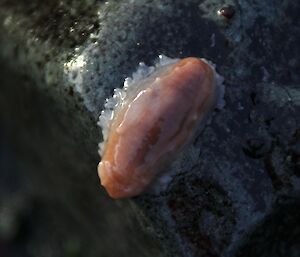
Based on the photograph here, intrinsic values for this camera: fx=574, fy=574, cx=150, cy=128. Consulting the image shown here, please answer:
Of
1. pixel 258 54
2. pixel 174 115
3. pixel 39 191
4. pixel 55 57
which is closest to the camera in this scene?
pixel 174 115

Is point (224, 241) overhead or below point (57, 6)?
below

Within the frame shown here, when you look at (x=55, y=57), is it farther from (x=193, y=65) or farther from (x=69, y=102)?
(x=193, y=65)

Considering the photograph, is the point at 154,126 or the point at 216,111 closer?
the point at 154,126

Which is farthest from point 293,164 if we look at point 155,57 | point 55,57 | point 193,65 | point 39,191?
point 39,191

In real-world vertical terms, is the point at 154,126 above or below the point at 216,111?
above

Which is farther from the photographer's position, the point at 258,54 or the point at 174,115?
the point at 258,54

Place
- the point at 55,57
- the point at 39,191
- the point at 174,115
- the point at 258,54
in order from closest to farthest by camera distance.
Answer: the point at 174,115 → the point at 258,54 → the point at 55,57 → the point at 39,191

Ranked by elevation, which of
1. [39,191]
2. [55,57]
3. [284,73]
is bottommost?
[39,191]
